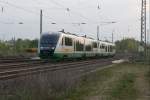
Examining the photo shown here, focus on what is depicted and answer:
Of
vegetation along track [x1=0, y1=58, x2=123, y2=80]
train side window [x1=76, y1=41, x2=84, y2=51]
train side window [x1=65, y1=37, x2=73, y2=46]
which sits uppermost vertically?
train side window [x1=65, y1=37, x2=73, y2=46]

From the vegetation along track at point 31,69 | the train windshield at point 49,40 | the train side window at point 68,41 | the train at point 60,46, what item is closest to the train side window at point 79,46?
the train at point 60,46

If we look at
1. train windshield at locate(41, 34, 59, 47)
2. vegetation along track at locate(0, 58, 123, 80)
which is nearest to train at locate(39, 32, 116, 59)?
train windshield at locate(41, 34, 59, 47)

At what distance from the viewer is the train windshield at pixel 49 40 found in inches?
1592

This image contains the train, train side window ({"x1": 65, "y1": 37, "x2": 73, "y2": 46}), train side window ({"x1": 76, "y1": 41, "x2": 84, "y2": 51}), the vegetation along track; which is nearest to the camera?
the vegetation along track

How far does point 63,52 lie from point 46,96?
28366 mm

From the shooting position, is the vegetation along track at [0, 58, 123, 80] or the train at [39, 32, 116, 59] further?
the train at [39, 32, 116, 59]

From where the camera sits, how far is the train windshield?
40438 mm

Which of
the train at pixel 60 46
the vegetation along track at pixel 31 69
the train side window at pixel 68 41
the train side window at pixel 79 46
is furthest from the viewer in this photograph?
the train side window at pixel 79 46

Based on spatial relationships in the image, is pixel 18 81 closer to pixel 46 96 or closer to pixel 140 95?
pixel 46 96

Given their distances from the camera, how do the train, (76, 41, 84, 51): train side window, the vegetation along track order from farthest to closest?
(76, 41, 84, 51): train side window → the train → the vegetation along track

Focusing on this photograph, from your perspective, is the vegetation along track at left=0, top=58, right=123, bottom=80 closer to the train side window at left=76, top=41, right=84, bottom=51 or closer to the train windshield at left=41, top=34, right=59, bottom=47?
the train windshield at left=41, top=34, right=59, bottom=47

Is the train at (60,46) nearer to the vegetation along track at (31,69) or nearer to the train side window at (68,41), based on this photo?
the train side window at (68,41)

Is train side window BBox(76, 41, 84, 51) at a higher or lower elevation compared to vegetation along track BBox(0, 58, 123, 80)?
higher

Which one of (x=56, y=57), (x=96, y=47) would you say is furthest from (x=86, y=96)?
(x=96, y=47)
